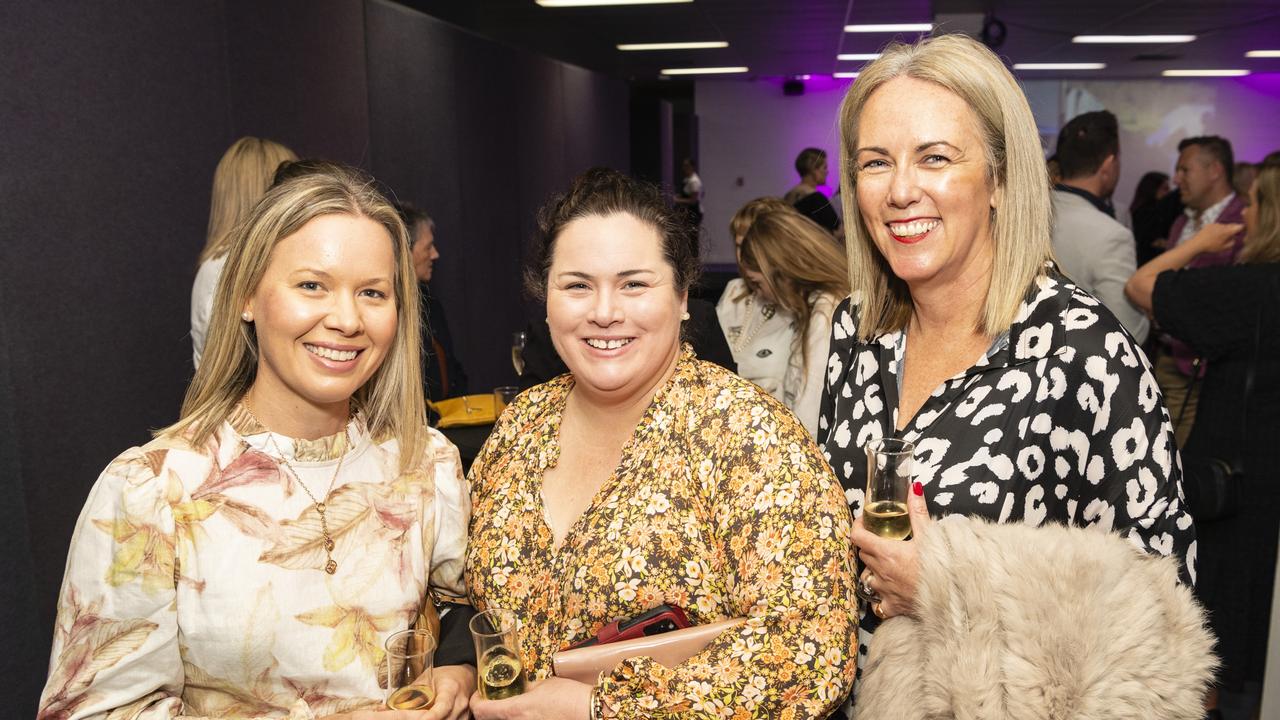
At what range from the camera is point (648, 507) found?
154cm

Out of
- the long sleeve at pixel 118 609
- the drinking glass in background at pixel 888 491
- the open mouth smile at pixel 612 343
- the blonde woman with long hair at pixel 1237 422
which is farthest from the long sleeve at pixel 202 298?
the blonde woman with long hair at pixel 1237 422

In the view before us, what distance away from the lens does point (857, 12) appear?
943 cm

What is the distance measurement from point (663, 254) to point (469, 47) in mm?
5910

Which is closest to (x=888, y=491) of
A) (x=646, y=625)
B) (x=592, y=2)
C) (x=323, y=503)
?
(x=646, y=625)

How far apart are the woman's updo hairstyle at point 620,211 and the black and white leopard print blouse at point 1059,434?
0.59m

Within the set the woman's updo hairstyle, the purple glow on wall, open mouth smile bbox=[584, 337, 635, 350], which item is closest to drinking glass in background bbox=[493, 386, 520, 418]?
the woman's updo hairstyle

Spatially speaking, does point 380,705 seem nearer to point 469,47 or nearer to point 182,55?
point 182,55

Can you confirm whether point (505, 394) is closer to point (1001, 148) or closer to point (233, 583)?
point (233, 583)

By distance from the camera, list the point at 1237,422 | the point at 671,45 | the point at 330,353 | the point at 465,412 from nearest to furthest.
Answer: the point at 330,353 → the point at 1237,422 → the point at 465,412 → the point at 671,45

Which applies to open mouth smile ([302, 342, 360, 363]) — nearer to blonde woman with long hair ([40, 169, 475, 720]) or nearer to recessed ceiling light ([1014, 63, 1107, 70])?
blonde woman with long hair ([40, 169, 475, 720])

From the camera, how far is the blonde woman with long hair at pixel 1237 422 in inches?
112

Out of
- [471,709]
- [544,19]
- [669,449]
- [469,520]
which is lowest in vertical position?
[471,709]

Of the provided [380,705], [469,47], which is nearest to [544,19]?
[469,47]

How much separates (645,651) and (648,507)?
0.25 metres
